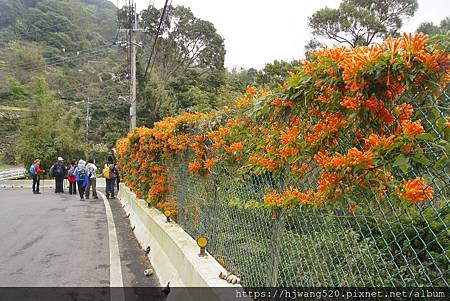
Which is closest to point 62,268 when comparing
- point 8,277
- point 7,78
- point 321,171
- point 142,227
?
point 8,277

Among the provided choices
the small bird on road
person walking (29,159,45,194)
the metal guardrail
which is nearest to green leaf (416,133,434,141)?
the small bird on road

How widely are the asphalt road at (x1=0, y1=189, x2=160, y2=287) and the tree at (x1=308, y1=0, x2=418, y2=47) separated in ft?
57.9

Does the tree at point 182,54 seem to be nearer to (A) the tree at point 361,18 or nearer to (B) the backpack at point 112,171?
(A) the tree at point 361,18

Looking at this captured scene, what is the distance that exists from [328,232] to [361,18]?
74.0 feet

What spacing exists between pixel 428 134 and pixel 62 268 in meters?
6.07

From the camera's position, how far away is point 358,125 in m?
2.15

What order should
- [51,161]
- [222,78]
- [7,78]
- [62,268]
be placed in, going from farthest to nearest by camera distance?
[7,78] < [222,78] < [51,161] < [62,268]

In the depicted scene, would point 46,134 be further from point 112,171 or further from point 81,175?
point 112,171

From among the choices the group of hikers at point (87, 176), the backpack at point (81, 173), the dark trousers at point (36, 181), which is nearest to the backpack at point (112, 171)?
the group of hikers at point (87, 176)

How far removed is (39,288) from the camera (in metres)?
5.27

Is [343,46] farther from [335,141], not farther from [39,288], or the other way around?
[39,288]

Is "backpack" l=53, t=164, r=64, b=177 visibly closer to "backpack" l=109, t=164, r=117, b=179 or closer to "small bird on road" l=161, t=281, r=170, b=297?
"backpack" l=109, t=164, r=117, b=179

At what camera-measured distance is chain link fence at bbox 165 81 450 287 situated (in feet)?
6.03

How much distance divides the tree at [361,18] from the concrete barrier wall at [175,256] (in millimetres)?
18855
